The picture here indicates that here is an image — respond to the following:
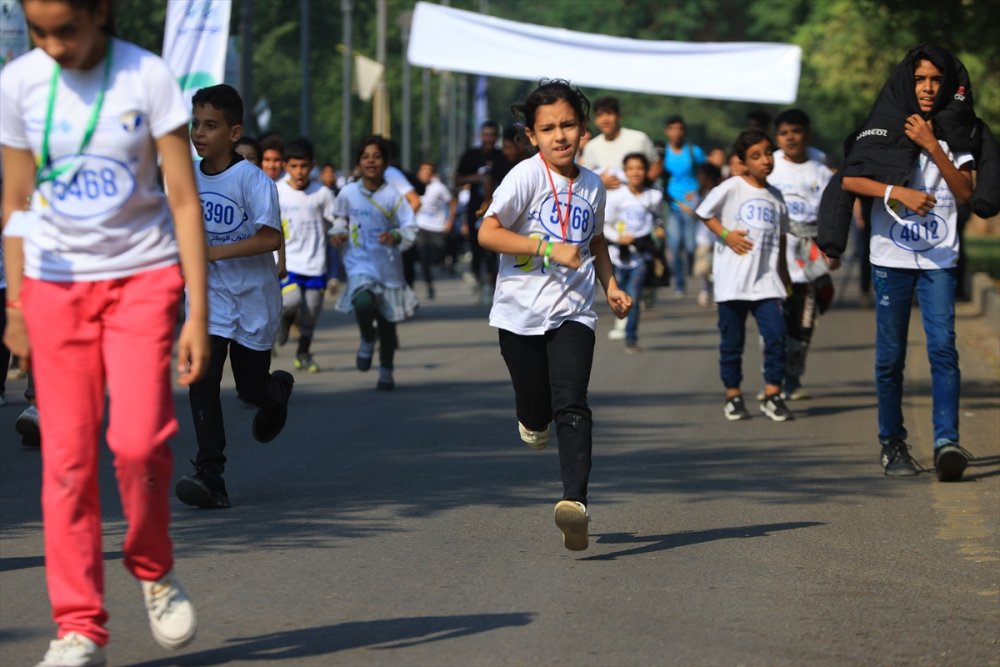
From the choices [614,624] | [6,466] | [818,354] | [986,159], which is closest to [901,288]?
[986,159]

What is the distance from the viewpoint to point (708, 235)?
23.7 meters

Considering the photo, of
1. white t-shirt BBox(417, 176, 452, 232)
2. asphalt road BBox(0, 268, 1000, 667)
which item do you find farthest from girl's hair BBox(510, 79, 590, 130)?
white t-shirt BBox(417, 176, 452, 232)

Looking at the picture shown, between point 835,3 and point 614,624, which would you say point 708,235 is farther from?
point 614,624

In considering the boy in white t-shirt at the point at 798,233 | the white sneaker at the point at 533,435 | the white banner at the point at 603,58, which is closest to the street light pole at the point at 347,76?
the white banner at the point at 603,58

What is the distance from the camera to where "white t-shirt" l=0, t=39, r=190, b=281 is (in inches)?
186

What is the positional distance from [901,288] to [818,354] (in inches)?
292

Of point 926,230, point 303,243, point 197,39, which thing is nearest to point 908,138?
point 926,230

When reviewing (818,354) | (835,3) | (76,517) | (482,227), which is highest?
(835,3)

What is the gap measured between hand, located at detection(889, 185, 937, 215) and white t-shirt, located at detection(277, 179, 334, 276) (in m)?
6.44

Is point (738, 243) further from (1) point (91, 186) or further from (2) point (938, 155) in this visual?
(1) point (91, 186)

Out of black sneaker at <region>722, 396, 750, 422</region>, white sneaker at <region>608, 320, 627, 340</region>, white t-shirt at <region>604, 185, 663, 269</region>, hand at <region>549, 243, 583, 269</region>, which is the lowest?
white sneaker at <region>608, 320, 627, 340</region>

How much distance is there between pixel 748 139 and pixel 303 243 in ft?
14.5

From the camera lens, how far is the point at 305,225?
14562mm

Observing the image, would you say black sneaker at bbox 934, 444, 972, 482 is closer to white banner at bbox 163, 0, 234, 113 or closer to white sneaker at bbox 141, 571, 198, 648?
white sneaker at bbox 141, 571, 198, 648
